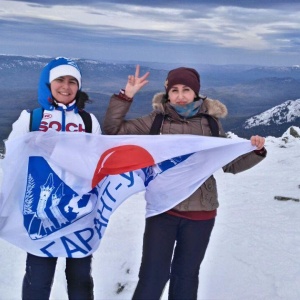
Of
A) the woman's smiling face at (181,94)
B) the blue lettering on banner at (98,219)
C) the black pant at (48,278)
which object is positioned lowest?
the black pant at (48,278)

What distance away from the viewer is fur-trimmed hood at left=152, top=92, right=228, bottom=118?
4.33 meters

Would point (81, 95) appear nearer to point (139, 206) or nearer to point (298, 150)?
point (139, 206)

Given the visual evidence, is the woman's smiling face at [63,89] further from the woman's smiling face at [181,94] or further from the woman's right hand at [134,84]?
the woman's smiling face at [181,94]

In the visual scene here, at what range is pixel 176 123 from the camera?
14.5ft

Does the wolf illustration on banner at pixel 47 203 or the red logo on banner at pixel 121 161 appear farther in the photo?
the red logo on banner at pixel 121 161

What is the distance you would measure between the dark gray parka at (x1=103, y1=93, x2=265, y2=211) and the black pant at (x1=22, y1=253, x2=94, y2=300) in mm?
1114

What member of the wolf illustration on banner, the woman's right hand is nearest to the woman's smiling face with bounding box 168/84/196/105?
the woman's right hand

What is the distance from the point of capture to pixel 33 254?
4.27 m

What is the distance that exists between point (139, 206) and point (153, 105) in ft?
19.5

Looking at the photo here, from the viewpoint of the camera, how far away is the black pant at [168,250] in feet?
14.1

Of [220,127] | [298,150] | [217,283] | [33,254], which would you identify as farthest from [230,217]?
[298,150]

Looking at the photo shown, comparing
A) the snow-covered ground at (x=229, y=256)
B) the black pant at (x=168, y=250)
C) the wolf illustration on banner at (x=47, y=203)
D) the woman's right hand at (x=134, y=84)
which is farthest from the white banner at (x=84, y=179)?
the snow-covered ground at (x=229, y=256)

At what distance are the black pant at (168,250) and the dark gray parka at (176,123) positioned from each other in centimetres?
18

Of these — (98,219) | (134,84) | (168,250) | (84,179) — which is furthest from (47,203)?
(134,84)
